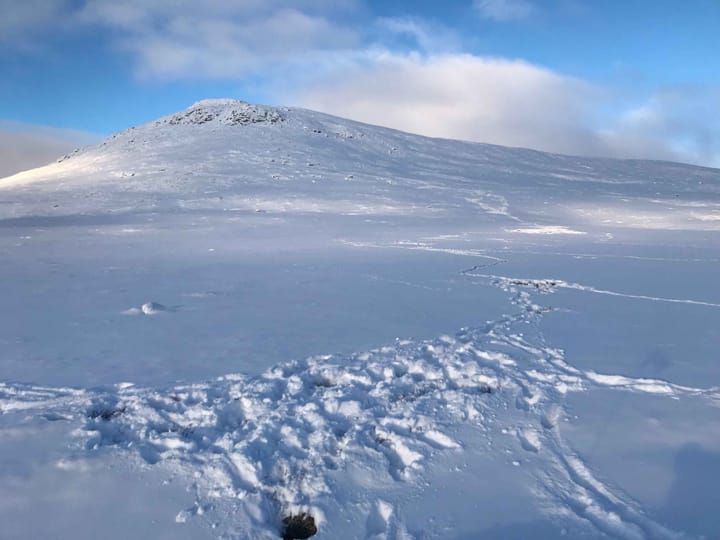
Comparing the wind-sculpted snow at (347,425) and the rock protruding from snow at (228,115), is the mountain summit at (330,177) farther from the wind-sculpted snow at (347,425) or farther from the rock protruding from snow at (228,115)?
the wind-sculpted snow at (347,425)

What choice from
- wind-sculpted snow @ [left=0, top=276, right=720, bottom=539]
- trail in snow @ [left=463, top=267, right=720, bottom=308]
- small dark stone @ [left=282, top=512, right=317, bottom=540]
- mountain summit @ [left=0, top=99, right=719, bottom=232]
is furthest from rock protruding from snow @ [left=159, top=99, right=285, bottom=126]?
small dark stone @ [left=282, top=512, right=317, bottom=540]

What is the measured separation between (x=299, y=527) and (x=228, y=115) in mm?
58202

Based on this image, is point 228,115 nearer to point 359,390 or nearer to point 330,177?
point 330,177

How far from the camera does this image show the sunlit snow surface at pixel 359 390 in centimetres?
386

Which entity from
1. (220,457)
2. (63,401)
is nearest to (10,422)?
(63,401)

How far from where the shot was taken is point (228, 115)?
186ft

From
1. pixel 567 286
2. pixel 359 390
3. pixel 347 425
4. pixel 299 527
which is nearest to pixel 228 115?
pixel 567 286

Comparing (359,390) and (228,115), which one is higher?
(228,115)

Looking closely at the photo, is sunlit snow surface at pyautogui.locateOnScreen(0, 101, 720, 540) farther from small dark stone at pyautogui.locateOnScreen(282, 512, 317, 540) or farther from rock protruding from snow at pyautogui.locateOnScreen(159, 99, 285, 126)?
rock protruding from snow at pyautogui.locateOnScreen(159, 99, 285, 126)

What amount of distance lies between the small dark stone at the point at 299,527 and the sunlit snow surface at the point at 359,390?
0.09 m

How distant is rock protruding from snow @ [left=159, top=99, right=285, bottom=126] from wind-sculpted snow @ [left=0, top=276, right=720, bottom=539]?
51.3 meters

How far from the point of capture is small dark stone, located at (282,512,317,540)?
12.3ft

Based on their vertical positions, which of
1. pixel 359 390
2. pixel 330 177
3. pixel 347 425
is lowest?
pixel 347 425

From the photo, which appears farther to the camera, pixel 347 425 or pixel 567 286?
pixel 567 286
